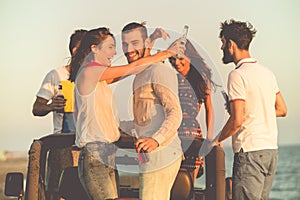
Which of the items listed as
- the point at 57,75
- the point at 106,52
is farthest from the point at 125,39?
the point at 57,75

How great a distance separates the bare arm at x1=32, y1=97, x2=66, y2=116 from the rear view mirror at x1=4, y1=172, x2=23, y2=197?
91 centimetres

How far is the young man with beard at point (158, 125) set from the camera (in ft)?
15.4

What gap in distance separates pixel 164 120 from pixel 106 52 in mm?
611

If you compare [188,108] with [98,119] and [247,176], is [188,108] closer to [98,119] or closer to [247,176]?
[247,176]

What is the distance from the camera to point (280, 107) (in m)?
5.88

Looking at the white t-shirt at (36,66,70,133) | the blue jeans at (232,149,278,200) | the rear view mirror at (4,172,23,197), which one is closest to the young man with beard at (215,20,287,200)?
the blue jeans at (232,149,278,200)

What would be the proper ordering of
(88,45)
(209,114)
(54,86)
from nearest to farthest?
(88,45), (209,114), (54,86)

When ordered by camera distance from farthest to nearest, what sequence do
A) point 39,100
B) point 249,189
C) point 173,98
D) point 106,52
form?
point 39,100 → point 249,189 → point 106,52 → point 173,98

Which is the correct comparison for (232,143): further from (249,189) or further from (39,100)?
(39,100)

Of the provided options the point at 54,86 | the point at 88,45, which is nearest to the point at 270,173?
the point at 88,45

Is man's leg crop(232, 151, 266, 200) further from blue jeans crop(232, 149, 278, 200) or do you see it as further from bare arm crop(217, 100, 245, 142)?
bare arm crop(217, 100, 245, 142)

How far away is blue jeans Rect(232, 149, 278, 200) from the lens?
5.46 m

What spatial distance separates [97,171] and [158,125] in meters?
0.45

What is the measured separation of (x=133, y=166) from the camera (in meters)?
5.17
